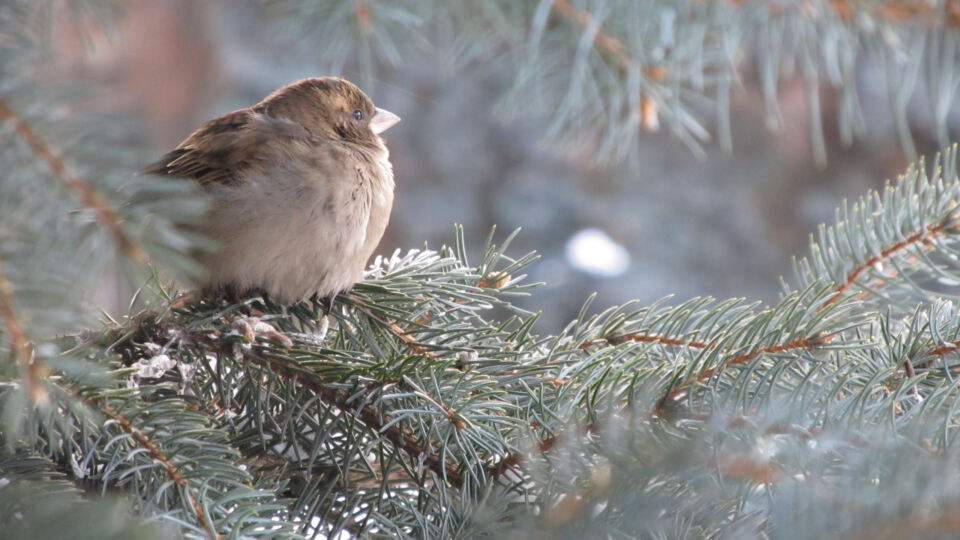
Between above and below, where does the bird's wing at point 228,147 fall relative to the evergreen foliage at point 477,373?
above

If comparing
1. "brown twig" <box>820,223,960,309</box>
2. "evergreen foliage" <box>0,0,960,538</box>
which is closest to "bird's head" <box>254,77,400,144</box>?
"evergreen foliage" <box>0,0,960,538</box>

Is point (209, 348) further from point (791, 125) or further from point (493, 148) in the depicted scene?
point (791, 125)

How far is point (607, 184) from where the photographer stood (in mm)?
5004

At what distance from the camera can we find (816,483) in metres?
0.66

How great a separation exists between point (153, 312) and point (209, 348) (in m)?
0.09

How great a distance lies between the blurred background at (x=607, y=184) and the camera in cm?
Answer: 474

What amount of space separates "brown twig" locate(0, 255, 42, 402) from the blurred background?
380 centimetres

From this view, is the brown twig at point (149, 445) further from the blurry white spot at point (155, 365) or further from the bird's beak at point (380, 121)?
the bird's beak at point (380, 121)

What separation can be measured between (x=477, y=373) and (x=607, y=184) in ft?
13.0

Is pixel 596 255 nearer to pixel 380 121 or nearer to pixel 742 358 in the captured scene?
pixel 380 121

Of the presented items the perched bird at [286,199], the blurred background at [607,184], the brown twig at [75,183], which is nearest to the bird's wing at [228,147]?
the perched bird at [286,199]

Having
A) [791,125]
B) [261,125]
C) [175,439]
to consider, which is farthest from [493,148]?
[175,439]

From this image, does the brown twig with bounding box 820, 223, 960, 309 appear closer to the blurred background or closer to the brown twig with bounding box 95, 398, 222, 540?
the brown twig with bounding box 95, 398, 222, 540

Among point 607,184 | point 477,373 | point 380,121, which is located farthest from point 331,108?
point 607,184
